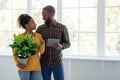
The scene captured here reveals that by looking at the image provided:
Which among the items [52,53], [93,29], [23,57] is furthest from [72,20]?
[23,57]

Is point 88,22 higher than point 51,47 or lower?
higher

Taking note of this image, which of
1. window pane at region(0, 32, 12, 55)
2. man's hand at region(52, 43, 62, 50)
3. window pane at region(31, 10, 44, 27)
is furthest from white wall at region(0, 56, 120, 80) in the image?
window pane at region(0, 32, 12, 55)

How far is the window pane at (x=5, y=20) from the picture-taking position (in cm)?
457

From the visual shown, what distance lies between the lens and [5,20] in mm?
4594

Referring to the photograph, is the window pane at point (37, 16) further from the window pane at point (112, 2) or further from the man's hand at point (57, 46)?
the man's hand at point (57, 46)

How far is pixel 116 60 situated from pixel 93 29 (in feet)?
2.25

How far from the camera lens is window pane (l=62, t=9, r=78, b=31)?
4.20m

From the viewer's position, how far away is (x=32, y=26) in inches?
118

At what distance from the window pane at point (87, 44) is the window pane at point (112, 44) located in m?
0.21

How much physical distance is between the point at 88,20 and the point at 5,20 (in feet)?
5.35

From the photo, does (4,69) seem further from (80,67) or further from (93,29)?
(93,29)

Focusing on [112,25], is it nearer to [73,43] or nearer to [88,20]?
[88,20]

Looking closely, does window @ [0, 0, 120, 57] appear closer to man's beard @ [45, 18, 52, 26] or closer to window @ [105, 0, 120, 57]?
window @ [105, 0, 120, 57]

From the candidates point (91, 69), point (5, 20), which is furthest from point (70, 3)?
point (5, 20)
